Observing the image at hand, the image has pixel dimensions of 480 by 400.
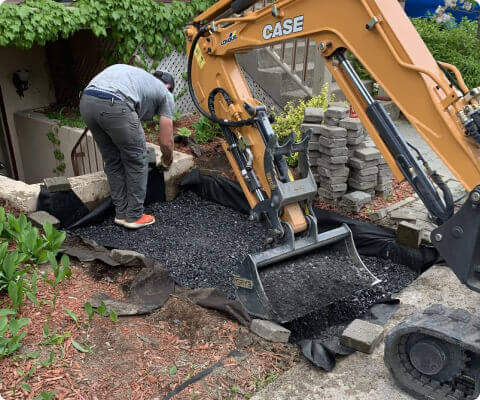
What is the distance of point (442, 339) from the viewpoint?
2.74 meters

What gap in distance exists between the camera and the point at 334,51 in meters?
3.29

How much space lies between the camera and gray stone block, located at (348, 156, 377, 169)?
5.18 meters

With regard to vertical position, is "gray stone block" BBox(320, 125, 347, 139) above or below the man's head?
below

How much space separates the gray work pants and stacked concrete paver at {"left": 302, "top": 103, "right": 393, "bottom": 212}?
1.84m

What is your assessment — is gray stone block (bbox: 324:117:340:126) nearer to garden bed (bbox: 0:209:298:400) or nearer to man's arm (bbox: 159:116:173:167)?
man's arm (bbox: 159:116:173:167)

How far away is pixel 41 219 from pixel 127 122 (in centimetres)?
131

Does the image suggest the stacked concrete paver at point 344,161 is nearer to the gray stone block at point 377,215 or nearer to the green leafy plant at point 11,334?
the gray stone block at point 377,215

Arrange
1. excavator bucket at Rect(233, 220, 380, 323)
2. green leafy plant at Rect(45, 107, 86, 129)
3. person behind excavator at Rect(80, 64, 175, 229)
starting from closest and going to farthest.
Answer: excavator bucket at Rect(233, 220, 380, 323)
person behind excavator at Rect(80, 64, 175, 229)
green leafy plant at Rect(45, 107, 86, 129)

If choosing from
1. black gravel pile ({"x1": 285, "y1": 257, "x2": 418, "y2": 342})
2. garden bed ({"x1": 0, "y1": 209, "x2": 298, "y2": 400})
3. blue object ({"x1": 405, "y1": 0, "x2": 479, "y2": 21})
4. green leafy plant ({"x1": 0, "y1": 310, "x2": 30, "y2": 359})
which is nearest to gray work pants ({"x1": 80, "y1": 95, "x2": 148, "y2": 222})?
garden bed ({"x1": 0, "y1": 209, "x2": 298, "y2": 400})

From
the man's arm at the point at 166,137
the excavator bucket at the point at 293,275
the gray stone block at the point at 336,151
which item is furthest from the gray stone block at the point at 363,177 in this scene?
the man's arm at the point at 166,137

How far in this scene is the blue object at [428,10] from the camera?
1066cm

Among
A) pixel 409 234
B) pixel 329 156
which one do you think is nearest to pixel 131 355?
pixel 409 234

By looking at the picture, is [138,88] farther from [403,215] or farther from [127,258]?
[403,215]

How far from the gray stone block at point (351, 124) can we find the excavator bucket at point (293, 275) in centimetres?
150
